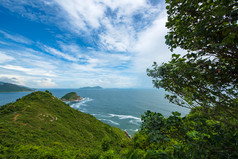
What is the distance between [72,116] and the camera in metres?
32.3

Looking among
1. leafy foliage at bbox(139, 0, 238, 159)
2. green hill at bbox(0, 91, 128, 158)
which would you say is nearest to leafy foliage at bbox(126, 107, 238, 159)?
leafy foliage at bbox(139, 0, 238, 159)

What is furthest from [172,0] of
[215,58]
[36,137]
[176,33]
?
[36,137]

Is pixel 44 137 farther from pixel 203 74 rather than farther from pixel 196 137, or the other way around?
pixel 203 74

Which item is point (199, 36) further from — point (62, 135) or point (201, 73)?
point (62, 135)

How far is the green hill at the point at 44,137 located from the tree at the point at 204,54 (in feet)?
27.2

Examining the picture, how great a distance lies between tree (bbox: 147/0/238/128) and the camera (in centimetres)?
227

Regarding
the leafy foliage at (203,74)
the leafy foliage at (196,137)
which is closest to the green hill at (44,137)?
the leafy foliage at (196,137)

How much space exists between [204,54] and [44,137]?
948 inches

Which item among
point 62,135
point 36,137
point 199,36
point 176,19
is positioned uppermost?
point 176,19

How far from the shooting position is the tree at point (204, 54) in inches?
89.4

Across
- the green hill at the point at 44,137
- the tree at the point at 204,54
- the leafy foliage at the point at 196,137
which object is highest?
the tree at the point at 204,54

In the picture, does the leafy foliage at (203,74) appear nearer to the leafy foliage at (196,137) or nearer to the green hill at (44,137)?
the leafy foliage at (196,137)

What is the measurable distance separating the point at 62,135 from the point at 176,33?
25880 millimetres

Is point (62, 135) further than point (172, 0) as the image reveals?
Yes
